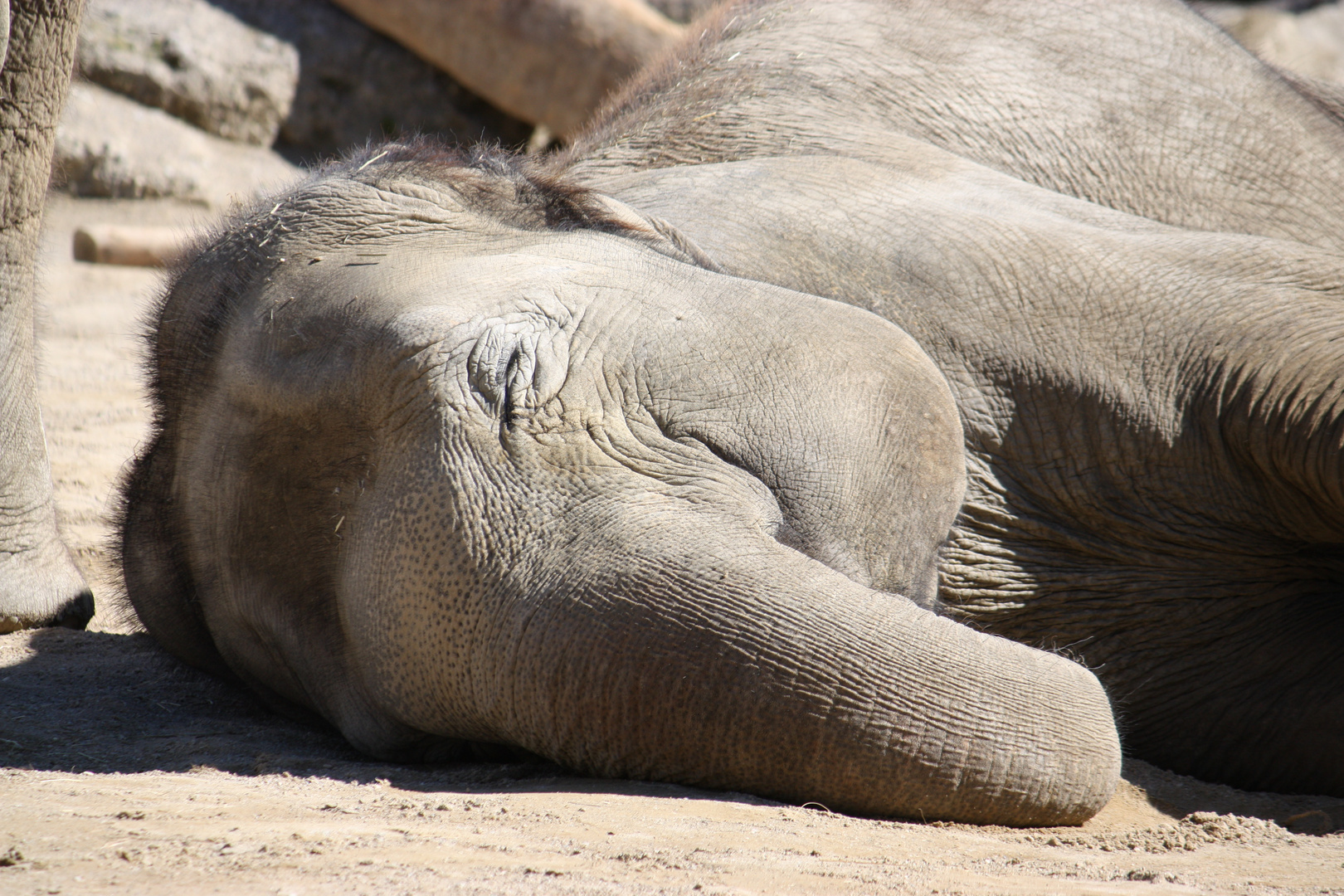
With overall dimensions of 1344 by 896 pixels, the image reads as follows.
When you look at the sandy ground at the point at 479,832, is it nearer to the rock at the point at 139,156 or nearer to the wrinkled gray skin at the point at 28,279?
the wrinkled gray skin at the point at 28,279

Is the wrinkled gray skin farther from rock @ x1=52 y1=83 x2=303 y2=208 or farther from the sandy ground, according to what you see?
rock @ x1=52 y1=83 x2=303 y2=208

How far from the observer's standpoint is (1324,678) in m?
2.97

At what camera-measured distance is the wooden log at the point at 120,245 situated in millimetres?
8203

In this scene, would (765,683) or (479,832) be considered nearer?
(479,832)

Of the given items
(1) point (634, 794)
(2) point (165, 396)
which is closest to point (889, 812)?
(1) point (634, 794)

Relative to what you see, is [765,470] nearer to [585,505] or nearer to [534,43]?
[585,505]

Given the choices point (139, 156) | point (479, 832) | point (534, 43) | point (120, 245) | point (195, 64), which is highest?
point (534, 43)

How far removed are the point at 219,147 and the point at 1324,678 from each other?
8945mm

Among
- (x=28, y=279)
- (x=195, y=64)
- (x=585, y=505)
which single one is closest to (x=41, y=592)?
(x=28, y=279)

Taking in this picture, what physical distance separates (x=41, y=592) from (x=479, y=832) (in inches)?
89.0

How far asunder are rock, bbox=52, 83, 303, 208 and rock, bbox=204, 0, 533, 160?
0.71 metres

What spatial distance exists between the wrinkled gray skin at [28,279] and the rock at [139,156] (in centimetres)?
513

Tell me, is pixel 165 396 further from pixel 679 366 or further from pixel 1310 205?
pixel 1310 205

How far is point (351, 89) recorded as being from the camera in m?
10.6
